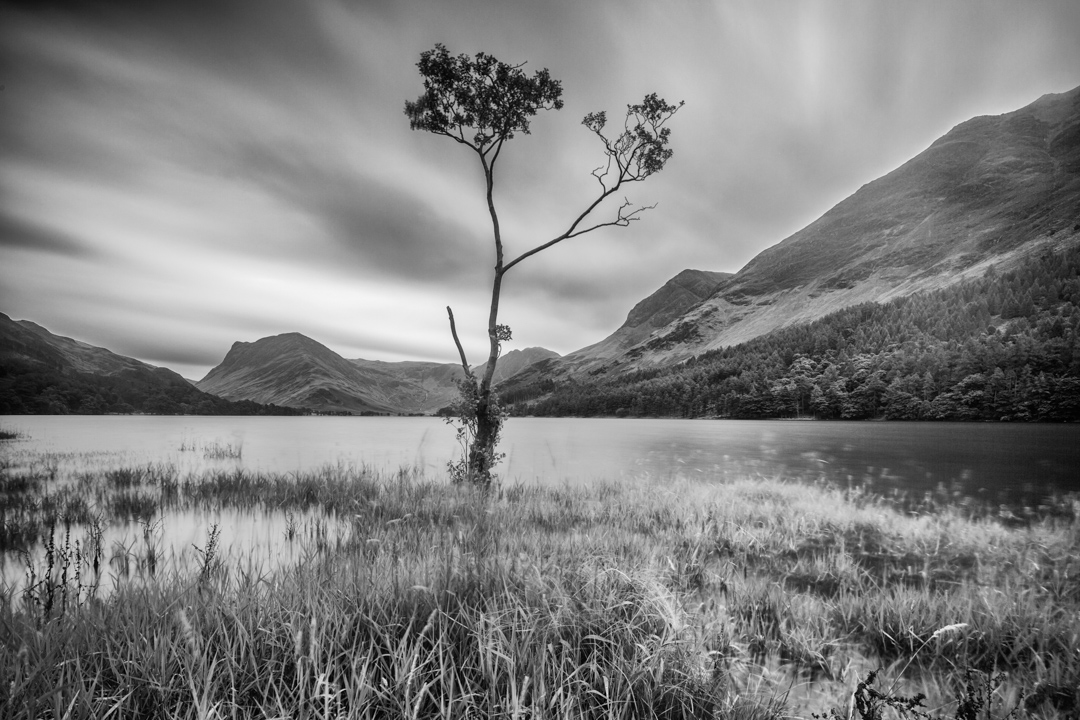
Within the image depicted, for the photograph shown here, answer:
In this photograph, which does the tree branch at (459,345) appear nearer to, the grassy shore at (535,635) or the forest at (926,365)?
the grassy shore at (535,635)

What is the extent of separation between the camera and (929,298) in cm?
18212

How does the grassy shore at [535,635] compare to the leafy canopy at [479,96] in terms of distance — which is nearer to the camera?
the grassy shore at [535,635]

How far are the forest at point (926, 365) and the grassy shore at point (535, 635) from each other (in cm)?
12655

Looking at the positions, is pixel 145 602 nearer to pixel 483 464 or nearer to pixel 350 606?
pixel 350 606

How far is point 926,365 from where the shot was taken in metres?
117

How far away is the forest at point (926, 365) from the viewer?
313 feet

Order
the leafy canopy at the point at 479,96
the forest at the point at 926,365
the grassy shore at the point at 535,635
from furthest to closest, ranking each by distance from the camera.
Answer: the forest at the point at 926,365
the leafy canopy at the point at 479,96
the grassy shore at the point at 535,635

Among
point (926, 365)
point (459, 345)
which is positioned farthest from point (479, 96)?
point (926, 365)

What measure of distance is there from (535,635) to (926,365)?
505 feet

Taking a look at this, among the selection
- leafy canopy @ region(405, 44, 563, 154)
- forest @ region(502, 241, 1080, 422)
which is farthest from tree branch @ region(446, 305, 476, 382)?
forest @ region(502, 241, 1080, 422)

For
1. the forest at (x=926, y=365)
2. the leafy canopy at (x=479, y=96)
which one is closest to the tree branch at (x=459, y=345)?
the leafy canopy at (x=479, y=96)

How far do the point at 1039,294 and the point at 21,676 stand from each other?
215980mm

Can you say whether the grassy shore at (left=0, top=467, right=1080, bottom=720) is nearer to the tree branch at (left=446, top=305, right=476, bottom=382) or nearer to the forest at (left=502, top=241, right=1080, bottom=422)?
the tree branch at (left=446, top=305, right=476, bottom=382)

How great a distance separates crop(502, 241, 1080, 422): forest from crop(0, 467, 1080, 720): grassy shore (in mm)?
126552
